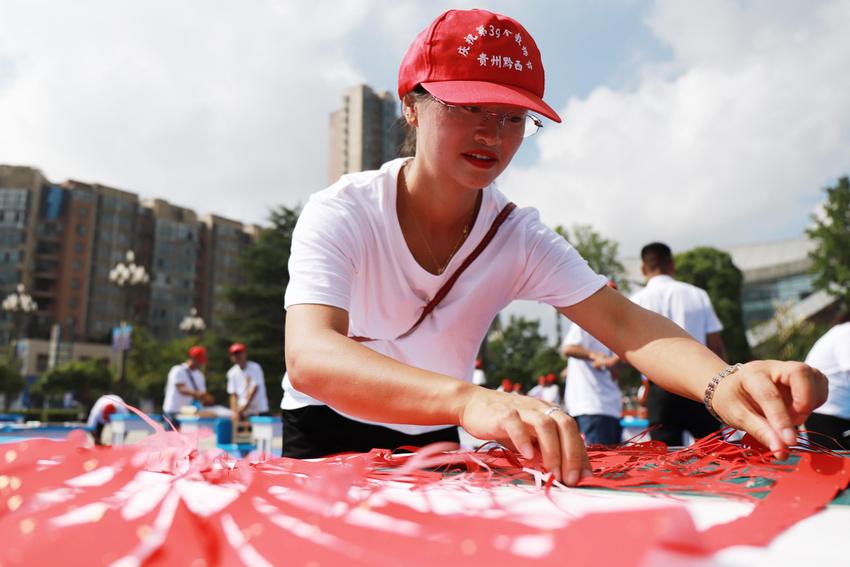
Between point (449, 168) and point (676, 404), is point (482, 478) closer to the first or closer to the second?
point (449, 168)

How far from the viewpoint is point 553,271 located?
1.79 metres

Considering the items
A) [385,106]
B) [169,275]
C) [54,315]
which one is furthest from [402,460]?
[169,275]

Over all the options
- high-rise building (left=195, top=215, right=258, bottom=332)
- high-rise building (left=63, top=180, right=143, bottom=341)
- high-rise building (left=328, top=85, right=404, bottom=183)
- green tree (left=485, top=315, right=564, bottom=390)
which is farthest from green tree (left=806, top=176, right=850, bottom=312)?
high-rise building (left=195, top=215, right=258, bottom=332)

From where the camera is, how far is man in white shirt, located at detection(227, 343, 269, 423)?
9430mm

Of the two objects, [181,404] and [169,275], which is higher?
[169,275]

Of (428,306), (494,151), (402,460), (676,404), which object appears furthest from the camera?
(676,404)

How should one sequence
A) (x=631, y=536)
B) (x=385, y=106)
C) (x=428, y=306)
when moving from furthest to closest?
1. (x=385, y=106)
2. (x=428, y=306)
3. (x=631, y=536)

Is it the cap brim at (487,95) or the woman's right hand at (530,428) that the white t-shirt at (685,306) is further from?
the woman's right hand at (530,428)

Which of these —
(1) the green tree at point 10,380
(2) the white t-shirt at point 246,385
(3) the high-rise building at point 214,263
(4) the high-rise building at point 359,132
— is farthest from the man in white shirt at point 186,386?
(3) the high-rise building at point 214,263

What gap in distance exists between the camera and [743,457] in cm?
112

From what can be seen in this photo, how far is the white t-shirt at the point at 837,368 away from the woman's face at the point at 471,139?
3.78 meters

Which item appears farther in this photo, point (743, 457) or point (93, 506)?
point (743, 457)

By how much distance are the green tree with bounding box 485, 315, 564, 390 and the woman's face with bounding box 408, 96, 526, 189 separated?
35821 mm

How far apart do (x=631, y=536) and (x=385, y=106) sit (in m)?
60.3
